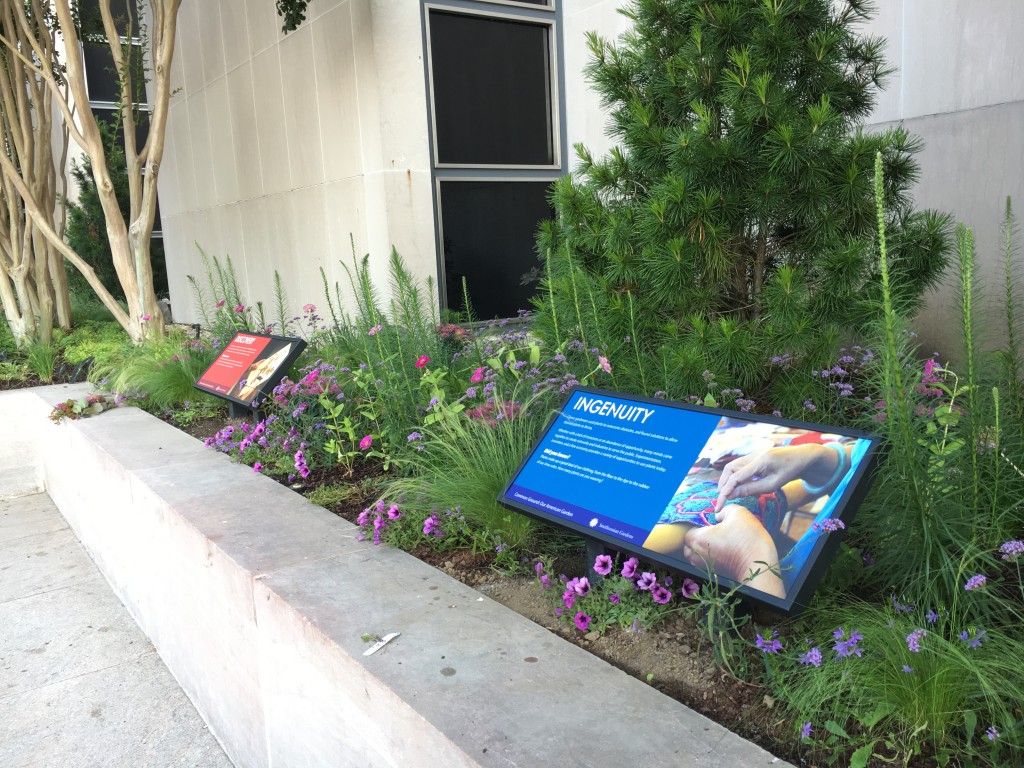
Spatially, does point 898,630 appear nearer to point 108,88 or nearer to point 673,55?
point 673,55

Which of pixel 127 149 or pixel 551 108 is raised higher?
pixel 551 108

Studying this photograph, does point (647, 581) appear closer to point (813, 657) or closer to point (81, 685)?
point (813, 657)

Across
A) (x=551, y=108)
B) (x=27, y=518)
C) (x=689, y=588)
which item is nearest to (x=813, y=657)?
(x=689, y=588)

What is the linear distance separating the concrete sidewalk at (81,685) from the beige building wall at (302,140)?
12.3 ft

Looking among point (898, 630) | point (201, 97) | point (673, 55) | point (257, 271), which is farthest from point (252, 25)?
point (898, 630)

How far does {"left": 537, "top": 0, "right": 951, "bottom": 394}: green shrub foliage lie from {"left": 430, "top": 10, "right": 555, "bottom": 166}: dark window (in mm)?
4373

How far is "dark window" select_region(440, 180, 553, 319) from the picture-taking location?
26.0ft

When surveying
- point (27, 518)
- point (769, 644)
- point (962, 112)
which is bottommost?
point (27, 518)

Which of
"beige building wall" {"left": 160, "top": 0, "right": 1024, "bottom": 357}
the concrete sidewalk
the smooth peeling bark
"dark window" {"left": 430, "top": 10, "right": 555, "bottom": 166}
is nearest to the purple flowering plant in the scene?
the concrete sidewalk

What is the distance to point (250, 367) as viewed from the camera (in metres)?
5.10

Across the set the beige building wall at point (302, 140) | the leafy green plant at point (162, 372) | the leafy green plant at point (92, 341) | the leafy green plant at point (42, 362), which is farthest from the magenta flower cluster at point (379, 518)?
the leafy green plant at point (42, 362)

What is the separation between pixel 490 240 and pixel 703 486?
624 centimetres

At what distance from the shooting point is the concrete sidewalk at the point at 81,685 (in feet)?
11.0

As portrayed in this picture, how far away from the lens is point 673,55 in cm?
345
